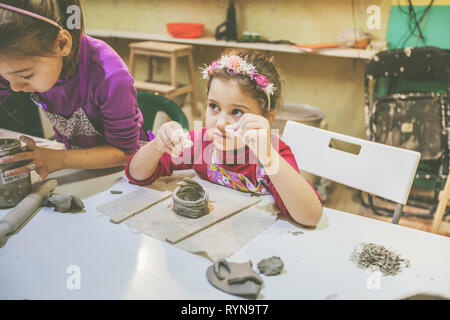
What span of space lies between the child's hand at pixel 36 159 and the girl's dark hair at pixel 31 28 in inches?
10.6

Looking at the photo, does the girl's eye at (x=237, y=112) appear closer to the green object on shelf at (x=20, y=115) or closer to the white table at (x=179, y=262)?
the white table at (x=179, y=262)

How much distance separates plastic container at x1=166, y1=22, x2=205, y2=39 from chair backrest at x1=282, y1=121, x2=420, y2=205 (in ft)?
7.09

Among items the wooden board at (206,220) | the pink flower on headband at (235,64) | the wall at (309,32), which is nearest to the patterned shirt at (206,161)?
the wooden board at (206,220)

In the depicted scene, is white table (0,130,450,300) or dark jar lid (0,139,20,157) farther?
dark jar lid (0,139,20,157)

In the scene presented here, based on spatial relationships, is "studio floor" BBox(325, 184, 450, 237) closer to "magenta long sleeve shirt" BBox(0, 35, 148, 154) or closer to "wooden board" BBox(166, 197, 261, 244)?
"wooden board" BBox(166, 197, 261, 244)

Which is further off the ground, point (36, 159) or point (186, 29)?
point (186, 29)

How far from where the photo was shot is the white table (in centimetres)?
71

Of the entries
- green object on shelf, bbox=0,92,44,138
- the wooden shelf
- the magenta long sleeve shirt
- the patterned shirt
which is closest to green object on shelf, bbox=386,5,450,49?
the wooden shelf

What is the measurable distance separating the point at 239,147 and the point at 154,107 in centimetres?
63

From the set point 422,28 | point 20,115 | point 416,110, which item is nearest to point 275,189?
point 20,115

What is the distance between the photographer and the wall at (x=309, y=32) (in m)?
2.94

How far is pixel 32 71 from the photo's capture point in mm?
873

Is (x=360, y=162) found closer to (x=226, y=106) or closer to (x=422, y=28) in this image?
(x=226, y=106)
